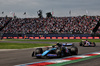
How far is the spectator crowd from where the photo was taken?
2286 inches

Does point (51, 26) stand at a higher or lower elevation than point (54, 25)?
lower

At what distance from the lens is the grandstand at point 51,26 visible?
5699 cm

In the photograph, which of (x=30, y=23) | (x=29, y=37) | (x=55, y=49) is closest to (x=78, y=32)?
(x=29, y=37)

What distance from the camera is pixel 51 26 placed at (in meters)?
62.8

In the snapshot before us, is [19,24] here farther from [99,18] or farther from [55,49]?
[55,49]

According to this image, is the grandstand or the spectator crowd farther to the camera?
the spectator crowd

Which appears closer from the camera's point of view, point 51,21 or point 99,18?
point 99,18

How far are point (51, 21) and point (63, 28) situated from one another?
7.35 m

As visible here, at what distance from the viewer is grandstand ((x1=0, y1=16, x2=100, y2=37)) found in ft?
187

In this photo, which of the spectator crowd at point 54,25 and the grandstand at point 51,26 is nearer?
the grandstand at point 51,26

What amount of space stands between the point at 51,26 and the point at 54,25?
1.00 meters

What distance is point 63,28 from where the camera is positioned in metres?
60.2

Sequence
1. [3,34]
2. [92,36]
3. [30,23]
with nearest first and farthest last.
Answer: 1. [92,36]
2. [3,34]
3. [30,23]

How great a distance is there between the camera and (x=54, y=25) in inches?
2473
